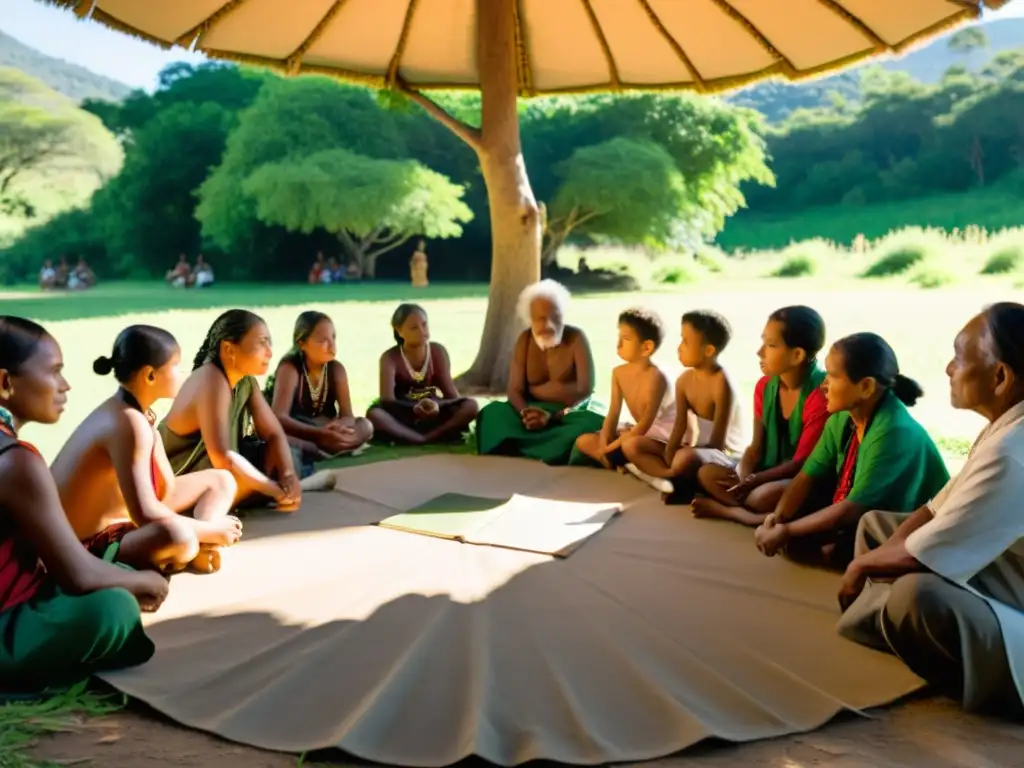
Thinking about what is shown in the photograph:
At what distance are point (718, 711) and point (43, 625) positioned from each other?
167cm

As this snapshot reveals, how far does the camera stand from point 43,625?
2.22m

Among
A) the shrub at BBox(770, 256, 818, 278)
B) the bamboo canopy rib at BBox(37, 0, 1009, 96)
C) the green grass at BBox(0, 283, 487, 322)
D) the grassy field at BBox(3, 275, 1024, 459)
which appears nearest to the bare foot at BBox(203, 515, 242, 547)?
the grassy field at BBox(3, 275, 1024, 459)

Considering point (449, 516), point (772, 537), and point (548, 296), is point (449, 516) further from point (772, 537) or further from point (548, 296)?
point (548, 296)

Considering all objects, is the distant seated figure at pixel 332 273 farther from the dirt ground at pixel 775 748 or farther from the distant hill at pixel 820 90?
the distant hill at pixel 820 90

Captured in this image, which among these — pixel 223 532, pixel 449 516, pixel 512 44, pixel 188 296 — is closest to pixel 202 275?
pixel 188 296

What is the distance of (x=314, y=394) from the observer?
487cm

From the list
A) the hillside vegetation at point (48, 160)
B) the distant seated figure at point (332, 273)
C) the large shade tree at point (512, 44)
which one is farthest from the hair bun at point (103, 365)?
the hillside vegetation at point (48, 160)

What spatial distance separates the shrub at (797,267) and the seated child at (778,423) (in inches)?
682

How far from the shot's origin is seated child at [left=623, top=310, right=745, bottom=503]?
407 centimetres

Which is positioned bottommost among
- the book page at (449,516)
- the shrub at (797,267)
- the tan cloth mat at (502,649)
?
the tan cloth mat at (502,649)

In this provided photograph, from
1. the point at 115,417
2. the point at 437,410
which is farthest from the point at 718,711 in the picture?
the point at 437,410

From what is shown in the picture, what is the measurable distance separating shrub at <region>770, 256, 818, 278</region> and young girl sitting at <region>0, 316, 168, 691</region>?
1948cm

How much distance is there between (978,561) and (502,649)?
1241 mm

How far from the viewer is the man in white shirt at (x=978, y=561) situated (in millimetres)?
2135
